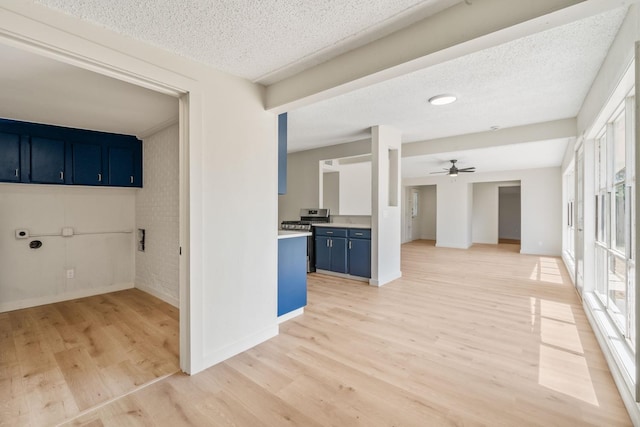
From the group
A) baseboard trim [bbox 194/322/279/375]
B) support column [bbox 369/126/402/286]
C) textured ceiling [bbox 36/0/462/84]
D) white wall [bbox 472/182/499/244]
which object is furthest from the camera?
white wall [bbox 472/182/499/244]

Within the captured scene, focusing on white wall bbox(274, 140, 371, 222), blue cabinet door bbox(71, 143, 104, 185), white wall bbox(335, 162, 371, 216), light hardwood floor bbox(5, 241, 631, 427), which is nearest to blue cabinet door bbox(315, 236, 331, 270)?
white wall bbox(274, 140, 371, 222)

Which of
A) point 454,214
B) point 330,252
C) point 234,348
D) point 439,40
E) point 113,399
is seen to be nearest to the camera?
point 439,40

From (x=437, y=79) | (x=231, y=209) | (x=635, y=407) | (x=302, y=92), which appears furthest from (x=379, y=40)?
(x=635, y=407)

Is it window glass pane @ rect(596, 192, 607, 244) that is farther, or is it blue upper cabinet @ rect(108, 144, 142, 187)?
blue upper cabinet @ rect(108, 144, 142, 187)

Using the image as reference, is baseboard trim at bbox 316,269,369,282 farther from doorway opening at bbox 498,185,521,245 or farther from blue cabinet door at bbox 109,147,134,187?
doorway opening at bbox 498,185,521,245

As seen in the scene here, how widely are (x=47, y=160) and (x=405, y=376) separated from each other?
4628mm

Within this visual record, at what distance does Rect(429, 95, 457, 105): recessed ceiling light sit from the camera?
125 inches

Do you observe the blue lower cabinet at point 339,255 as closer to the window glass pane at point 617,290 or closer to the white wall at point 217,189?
the white wall at point 217,189

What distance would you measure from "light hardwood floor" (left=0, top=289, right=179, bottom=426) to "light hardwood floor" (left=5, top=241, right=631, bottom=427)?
0.25m

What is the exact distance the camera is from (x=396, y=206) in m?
4.86

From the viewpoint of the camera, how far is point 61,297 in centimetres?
378

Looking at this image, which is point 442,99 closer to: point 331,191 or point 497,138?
point 497,138

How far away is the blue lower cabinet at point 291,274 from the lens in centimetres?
306

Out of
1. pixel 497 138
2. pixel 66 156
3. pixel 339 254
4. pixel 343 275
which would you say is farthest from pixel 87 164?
pixel 497 138
